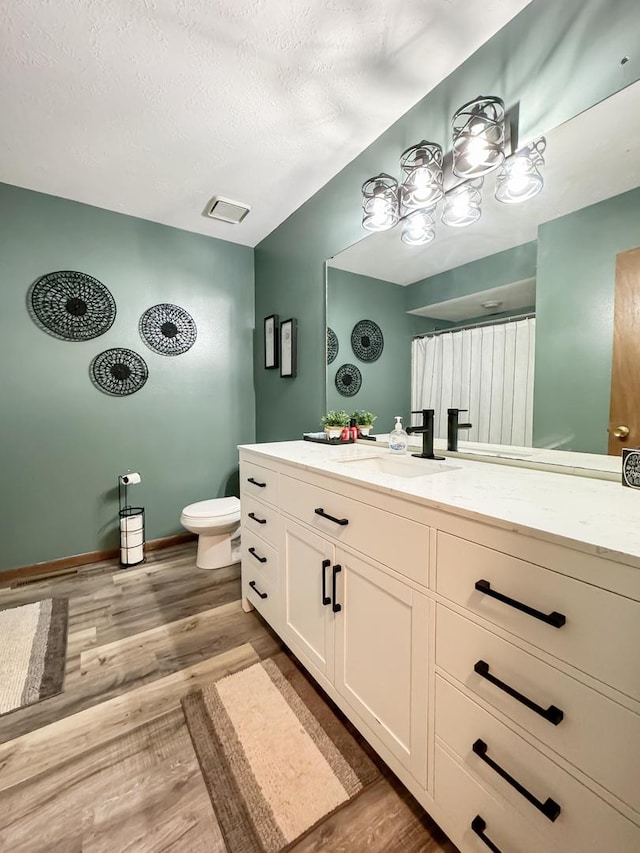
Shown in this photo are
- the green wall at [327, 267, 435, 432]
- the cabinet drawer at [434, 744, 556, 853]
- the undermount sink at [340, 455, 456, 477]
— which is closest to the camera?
the cabinet drawer at [434, 744, 556, 853]

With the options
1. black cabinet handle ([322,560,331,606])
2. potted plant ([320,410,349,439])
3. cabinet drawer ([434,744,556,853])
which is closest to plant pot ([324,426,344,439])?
potted plant ([320,410,349,439])

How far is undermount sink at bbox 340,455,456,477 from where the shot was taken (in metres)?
1.35

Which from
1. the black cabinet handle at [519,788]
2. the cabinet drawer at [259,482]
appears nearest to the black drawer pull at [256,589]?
the cabinet drawer at [259,482]

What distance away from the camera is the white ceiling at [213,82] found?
1221 mm

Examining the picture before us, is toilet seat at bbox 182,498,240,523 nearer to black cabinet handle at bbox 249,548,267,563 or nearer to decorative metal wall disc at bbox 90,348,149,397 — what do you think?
black cabinet handle at bbox 249,548,267,563

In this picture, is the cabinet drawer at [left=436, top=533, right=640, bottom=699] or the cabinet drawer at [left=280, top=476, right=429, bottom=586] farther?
the cabinet drawer at [left=280, top=476, right=429, bottom=586]

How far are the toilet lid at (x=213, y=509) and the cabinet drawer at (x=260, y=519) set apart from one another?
463 millimetres

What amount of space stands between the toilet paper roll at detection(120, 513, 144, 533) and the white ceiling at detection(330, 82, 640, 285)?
2.43 meters

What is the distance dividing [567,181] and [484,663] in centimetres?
146

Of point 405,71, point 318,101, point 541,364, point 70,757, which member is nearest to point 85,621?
point 70,757

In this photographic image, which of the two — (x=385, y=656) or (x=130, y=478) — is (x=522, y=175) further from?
(x=130, y=478)

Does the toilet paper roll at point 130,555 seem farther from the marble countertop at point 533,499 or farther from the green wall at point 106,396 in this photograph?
the marble countertop at point 533,499

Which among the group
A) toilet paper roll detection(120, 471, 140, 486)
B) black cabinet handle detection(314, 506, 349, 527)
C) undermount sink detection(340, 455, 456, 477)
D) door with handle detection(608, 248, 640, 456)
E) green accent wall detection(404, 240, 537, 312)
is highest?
green accent wall detection(404, 240, 537, 312)

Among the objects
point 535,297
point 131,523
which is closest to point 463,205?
point 535,297
